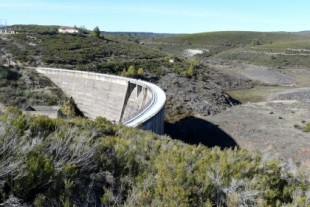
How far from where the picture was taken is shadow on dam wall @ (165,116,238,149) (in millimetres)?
33000

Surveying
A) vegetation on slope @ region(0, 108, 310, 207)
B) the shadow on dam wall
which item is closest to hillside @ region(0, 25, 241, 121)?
the shadow on dam wall

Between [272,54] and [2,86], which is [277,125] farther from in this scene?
[272,54]

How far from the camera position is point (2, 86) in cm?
4088

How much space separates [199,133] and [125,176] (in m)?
27.9

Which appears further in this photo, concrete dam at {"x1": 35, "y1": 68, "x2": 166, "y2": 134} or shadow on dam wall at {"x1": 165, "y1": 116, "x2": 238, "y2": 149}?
concrete dam at {"x1": 35, "y1": 68, "x2": 166, "y2": 134}

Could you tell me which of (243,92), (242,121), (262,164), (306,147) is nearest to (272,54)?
(243,92)

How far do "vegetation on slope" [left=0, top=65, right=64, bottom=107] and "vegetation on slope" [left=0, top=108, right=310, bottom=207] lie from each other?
101 ft

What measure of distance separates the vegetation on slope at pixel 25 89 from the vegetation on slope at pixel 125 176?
30730 mm

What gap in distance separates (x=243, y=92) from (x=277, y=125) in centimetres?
2449

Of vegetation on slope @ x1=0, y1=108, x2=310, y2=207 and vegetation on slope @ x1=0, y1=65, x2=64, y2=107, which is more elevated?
vegetation on slope @ x1=0, y1=108, x2=310, y2=207

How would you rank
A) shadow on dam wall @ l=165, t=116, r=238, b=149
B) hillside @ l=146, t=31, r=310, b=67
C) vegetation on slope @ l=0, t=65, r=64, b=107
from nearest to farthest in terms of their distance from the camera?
shadow on dam wall @ l=165, t=116, r=238, b=149, vegetation on slope @ l=0, t=65, r=64, b=107, hillside @ l=146, t=31, r=310, b=67

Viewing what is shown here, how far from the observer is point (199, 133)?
115 ft

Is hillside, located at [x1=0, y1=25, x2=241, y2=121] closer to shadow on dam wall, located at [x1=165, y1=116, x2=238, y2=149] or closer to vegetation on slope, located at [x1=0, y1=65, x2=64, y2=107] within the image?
shadow on dam wall, located at [x1=165, y1=116, x2=238, y2=149]

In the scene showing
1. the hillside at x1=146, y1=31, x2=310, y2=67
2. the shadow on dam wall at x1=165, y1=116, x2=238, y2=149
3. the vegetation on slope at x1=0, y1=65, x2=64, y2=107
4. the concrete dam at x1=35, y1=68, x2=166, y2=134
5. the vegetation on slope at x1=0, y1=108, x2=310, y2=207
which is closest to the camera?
the vegetation on slope at x1=0, y1=108, x2=310, y2=207
